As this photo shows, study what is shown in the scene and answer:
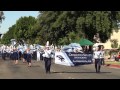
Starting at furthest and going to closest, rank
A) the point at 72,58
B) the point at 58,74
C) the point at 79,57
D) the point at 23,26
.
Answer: the point at 23,26 < the point at 79,57 < the point at 72,58 < the point at 58,74

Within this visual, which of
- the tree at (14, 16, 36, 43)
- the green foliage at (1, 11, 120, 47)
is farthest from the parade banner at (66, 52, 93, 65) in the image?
the tree at (14, 16, 36, 43)

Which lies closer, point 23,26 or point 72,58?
point 72,58

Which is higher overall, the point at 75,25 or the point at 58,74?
the point at 75,25

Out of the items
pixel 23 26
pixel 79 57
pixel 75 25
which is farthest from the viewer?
pixel 23 26

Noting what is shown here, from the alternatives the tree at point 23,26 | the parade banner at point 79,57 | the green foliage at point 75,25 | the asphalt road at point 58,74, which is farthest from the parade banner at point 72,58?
the tree at point 23,26

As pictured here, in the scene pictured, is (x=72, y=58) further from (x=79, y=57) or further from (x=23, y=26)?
(x=23, y=26)

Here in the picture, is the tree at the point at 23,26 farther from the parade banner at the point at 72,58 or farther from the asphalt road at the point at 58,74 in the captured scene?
the asphalt road at the point at 58,74

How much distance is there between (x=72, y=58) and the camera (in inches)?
1293

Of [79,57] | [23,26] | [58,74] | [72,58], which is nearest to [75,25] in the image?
[79,57]

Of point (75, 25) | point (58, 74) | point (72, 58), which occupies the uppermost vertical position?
point (75, 25)

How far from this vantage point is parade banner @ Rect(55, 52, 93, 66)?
108ft

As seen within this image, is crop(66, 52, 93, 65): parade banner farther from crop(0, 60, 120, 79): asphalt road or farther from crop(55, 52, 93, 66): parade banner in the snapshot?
crop(0, 60, 120, 79): asphalt road
